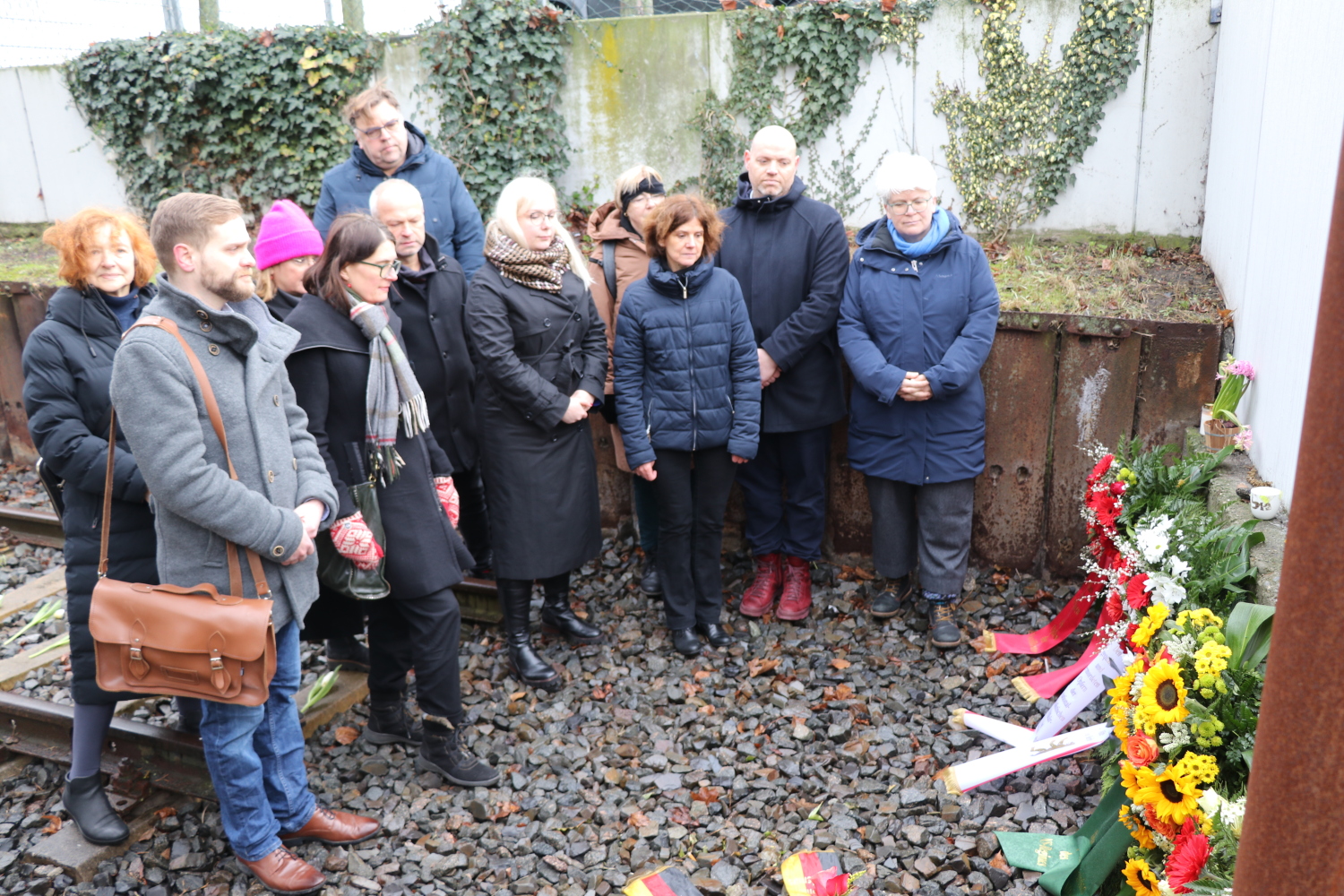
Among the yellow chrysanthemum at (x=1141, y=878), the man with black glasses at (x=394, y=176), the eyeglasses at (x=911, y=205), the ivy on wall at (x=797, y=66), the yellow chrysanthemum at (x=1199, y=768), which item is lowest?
the yellow chrysanthemum at (x=1141, y=878)

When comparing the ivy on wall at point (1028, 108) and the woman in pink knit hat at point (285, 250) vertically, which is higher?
the ivy on wall at point (1028, 108)

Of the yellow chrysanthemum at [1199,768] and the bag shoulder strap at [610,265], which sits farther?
the bag shoulder strap at [610,265]

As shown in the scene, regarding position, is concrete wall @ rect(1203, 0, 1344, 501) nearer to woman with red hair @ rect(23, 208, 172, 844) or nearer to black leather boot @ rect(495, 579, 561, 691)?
black leather boot @ rect(495, 579, 561, 691)

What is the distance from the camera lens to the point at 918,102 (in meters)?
7.68

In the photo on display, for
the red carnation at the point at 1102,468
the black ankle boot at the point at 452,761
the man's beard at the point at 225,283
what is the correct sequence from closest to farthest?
the man's beard at the point at 225,283, the black ankle boot at the point at 452,761, the red carnation at the point at 1102,468

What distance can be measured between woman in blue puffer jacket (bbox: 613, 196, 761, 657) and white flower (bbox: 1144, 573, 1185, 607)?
178 cm

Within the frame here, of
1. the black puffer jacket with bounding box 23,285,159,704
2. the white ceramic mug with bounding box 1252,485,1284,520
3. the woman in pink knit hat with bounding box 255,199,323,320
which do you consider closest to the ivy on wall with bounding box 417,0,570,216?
the woman in pink knit hat with bounding box 255,199,323,320

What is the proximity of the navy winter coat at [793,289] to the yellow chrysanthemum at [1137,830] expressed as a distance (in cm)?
243

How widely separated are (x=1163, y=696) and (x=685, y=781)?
6.06 feet

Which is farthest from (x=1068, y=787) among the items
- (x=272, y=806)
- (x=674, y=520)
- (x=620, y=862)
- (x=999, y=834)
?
(x=272, y=806)

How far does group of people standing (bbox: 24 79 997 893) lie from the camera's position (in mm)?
2912

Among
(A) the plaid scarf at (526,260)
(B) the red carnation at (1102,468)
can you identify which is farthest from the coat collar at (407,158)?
(B) the red carnation at (1102,468)

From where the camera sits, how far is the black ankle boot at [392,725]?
4.06m

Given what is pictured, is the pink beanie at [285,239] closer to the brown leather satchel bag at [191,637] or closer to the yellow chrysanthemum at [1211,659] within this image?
the brown leather satchel bag at [191,637]
